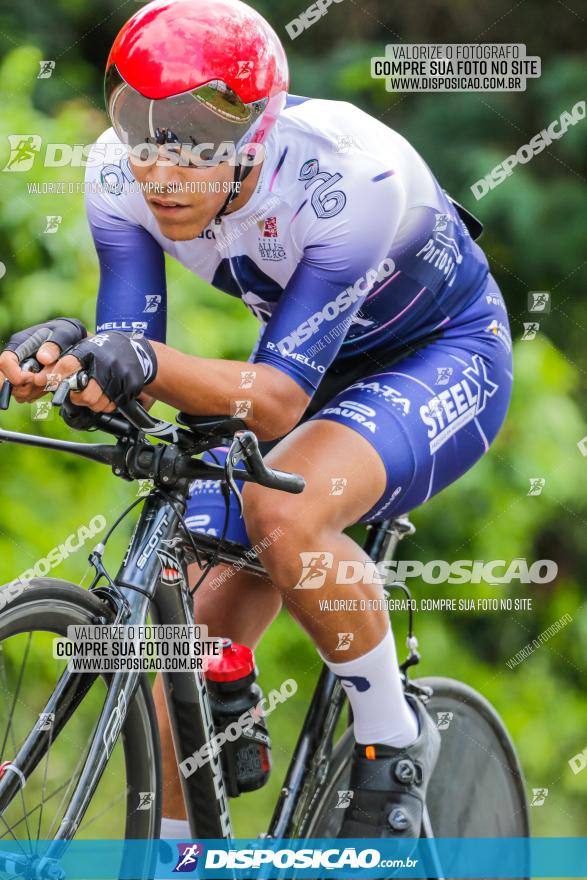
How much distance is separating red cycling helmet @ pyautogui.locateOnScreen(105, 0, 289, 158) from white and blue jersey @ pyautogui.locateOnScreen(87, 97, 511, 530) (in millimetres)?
239

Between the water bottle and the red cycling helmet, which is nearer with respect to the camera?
the red cycling helmet

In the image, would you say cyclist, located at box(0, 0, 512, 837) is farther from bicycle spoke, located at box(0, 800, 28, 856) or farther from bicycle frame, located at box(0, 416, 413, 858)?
bicycle spoke, located at box(0, 800, 28, 856)

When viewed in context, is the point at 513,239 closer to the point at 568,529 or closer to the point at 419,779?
the point at 568,529

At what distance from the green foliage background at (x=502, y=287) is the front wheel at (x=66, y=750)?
1603mm

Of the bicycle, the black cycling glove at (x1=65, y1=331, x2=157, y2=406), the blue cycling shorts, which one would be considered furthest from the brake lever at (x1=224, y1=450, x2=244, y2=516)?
the blue cycling shorts

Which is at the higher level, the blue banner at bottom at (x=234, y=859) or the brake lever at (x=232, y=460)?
the brake lever at (x=232, y=460)

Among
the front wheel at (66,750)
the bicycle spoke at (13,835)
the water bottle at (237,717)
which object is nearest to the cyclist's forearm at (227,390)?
the front wheel at (66,750)

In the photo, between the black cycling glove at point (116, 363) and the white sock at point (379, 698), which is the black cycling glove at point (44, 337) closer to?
the black cycling glove at point (116, 363)

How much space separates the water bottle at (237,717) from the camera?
8.09ft

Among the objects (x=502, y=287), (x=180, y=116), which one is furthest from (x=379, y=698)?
(x=502, y=287)

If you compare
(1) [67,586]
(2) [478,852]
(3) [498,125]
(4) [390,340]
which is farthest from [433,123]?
(1) [67,586]

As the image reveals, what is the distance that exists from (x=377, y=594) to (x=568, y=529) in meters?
3.20

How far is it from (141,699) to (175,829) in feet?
1.86

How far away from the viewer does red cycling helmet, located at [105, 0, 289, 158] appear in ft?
6.96
